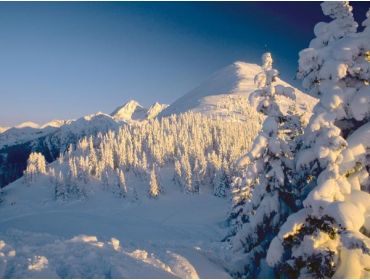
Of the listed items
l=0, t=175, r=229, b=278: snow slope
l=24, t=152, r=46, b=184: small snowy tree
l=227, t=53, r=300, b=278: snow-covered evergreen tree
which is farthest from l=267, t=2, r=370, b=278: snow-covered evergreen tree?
l=24, t=152, r=46, b=184: small snowy tree

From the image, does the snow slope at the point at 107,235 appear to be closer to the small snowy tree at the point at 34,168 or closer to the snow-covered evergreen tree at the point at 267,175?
the snow-covered evergreen tree at the point at 267,175

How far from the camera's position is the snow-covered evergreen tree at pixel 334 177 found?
11227 millimetres

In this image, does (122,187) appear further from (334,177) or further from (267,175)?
(334,177)

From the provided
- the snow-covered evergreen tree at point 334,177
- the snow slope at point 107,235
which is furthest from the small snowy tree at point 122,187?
the snow-covered evergreen tree at point 334,177

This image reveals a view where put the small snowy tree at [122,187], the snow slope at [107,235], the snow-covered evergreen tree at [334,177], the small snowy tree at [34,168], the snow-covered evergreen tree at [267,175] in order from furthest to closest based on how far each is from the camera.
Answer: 1. the small snowy tree at [34,168]
2. the small snowy tree at [122,187]
3. the snow-covered evergreen tree at [267,175]
4. the snow slope at [107,235]
5. the snow-covered evergreen tree at [334,177]

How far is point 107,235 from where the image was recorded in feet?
240

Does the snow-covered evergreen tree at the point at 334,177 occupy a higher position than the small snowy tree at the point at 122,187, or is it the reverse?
the snow-covered evergreen tree at the point at 334,177

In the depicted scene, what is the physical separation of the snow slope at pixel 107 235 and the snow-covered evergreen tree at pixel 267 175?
5.35 feet

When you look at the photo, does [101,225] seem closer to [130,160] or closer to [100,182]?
[100,182]

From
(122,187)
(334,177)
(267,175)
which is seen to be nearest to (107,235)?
(122,187)

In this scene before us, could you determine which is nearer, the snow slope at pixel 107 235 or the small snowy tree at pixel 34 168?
the snow slope at pixel 107 235

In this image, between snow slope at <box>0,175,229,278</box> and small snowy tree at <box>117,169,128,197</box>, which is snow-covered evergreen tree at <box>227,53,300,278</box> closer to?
snow slope at <box>0,175,229,278</box>

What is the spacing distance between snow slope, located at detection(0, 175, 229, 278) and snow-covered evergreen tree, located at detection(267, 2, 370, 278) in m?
4.32

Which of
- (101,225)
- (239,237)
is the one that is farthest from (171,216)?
(239,237)
